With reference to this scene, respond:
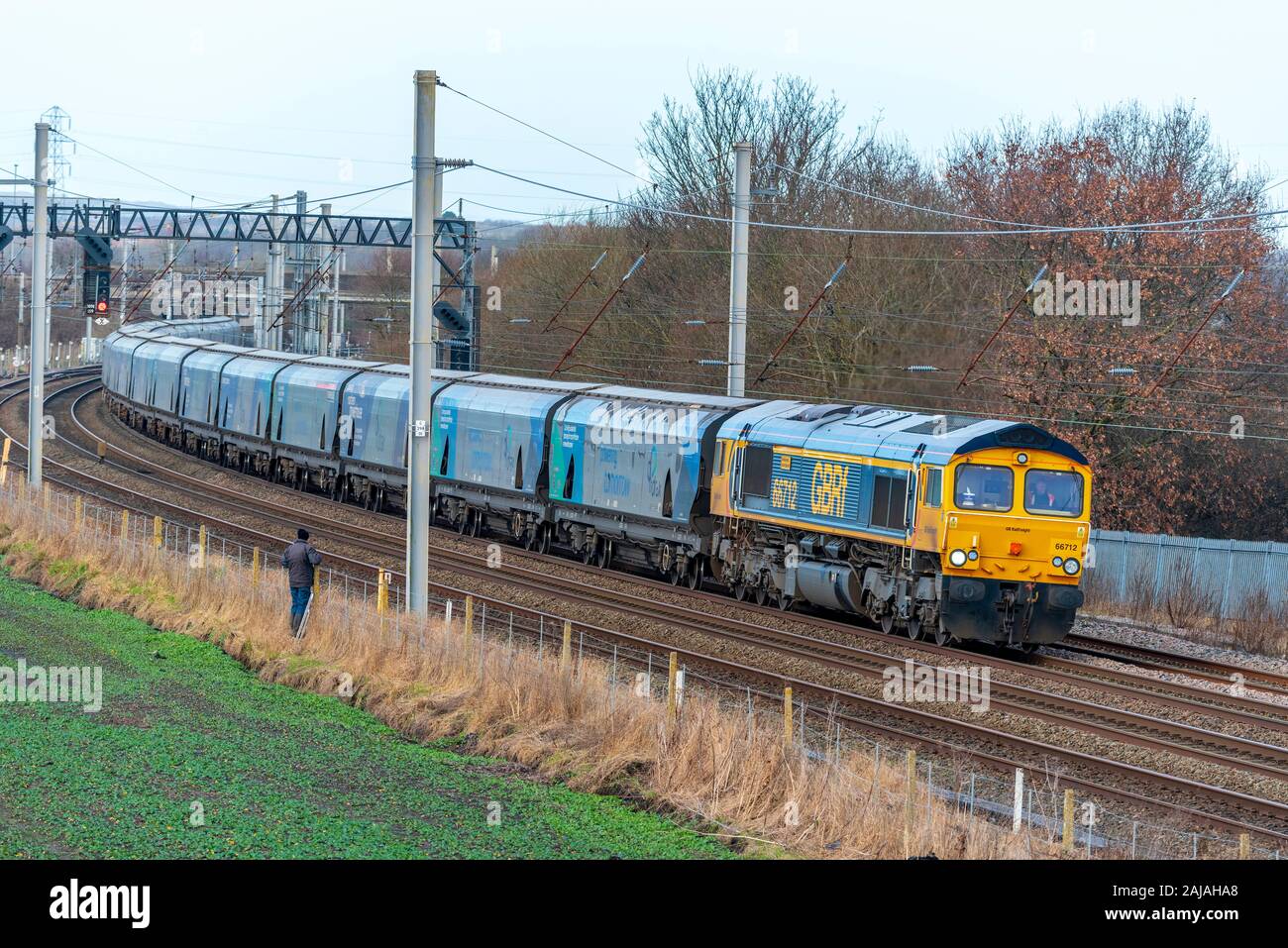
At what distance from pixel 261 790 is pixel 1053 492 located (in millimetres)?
13228

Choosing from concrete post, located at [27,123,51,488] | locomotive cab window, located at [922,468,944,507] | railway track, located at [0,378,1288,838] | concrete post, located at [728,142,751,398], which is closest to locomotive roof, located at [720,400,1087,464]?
locomotive cab window, located at [922,468,944,507]

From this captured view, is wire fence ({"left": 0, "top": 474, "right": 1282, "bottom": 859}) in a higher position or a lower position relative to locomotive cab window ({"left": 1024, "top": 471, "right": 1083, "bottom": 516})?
lower

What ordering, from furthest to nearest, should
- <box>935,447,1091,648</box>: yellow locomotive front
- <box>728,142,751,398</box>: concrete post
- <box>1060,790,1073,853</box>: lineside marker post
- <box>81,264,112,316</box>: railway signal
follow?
<box>81,264,112,316</box>: railway signal → <box>728,142,751,398</box>: concrete post → <box>935,447,1091,648</box>: yellow locomotive front → <box>1060,790,1073,853</box>: lineside marker post

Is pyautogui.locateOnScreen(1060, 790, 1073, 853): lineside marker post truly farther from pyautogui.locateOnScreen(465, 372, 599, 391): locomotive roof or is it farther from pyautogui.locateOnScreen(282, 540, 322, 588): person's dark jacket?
pyautogui.locateOnScreen(465, 372, 599, 391): locomotive roof

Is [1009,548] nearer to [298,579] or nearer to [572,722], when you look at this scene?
[572,722]

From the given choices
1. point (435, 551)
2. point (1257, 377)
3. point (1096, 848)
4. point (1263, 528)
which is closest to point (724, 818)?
point (1096, 848)

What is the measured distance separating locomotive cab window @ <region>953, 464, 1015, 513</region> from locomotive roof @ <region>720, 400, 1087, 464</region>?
304 mm

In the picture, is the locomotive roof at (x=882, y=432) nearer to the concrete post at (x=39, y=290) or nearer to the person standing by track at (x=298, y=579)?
the person standing by track at (x=298, y=579)

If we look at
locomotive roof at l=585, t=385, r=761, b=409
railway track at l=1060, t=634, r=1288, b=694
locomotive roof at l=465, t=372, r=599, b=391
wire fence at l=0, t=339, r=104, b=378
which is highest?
wire fence at l=0, t=339, r=104, b=378

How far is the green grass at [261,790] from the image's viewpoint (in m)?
9.90

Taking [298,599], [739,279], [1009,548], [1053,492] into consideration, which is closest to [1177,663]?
[1053,492]

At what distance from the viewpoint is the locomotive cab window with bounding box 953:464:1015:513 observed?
20.5 m

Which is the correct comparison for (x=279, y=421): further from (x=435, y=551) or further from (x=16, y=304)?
(x=16, y=304)
